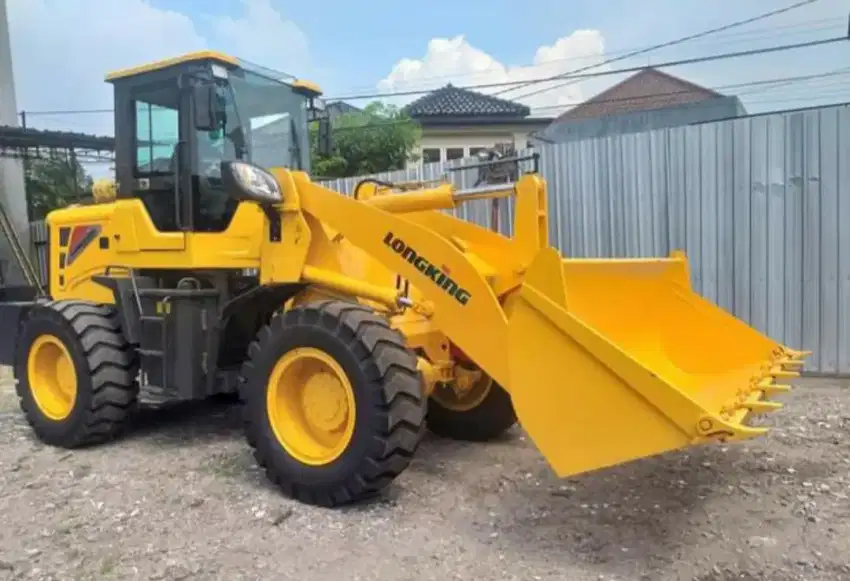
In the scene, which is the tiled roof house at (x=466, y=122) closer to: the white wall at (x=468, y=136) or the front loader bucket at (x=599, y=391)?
the white wall at (x=468, y=136)

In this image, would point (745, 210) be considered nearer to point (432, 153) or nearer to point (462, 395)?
point (462, 395)

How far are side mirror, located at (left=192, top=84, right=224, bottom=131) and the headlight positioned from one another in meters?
0.60

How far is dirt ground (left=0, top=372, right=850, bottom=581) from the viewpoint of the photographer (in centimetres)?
340

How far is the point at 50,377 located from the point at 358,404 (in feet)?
10.6

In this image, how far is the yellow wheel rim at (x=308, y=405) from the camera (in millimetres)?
4211

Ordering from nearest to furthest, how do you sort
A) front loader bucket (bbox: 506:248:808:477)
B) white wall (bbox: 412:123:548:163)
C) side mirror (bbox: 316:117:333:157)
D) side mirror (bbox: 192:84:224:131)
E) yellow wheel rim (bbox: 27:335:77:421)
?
front loader bucket (bbox: 506:248:808:477)
side mirror (bbox: 192:84:224:131)
yellow wheel rim (bbox: 27:335:77:421)
side mirror (bbox: 316:117:333:157)
white wall (bbox: 412:123:548:163)

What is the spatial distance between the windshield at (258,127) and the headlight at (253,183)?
2.96ft

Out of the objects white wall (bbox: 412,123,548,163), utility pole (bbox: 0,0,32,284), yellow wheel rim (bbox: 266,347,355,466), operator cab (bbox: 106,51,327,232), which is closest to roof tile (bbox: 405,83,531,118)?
white wall (bbox: 412,123,548,163)

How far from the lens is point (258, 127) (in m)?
5.64

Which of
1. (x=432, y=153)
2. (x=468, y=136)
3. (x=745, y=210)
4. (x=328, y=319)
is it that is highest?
(x=468, y=136)

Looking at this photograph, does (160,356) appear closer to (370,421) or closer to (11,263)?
(370,421)

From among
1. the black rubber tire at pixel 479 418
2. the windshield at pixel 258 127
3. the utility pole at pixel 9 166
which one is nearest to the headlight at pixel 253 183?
the windshield at pixel 258 127

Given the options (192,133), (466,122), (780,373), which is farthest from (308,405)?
(466,122)

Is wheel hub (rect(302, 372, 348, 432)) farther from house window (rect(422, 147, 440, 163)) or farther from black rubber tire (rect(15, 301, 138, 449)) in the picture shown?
house window (rect(422, 147, 440, 163))
